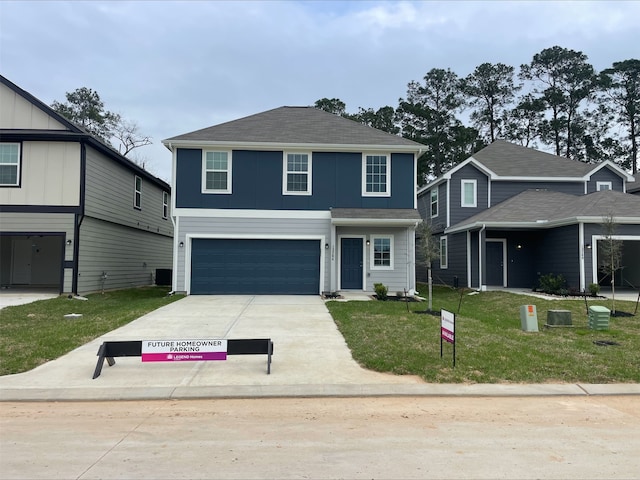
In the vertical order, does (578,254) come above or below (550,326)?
above

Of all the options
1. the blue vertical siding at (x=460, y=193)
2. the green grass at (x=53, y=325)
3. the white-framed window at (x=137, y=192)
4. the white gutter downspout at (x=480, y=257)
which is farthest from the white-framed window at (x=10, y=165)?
the blue vertical siding at (x=460, y=193)

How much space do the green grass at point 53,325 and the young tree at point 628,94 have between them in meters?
41.0

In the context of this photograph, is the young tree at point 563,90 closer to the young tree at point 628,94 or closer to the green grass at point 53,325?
the young tree at point 628,94

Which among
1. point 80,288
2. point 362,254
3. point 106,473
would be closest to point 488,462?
point 106,473

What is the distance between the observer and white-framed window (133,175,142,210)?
2044cm

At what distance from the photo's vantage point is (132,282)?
2050cm

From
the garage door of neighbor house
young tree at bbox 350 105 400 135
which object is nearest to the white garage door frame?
the garage door of neighbor house

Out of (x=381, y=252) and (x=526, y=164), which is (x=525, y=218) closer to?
(x=526, y=164)

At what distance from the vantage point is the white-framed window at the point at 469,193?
21.1 meters

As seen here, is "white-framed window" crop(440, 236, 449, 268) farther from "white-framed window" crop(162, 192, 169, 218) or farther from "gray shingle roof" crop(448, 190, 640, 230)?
"white-framed window" crop(162, 192, 169, 218)

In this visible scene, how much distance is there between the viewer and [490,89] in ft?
134

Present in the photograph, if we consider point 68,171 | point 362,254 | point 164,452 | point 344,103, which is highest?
point 344,103

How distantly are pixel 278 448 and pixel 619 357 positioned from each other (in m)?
6.15

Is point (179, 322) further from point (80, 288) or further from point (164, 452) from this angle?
point (80, 288)
